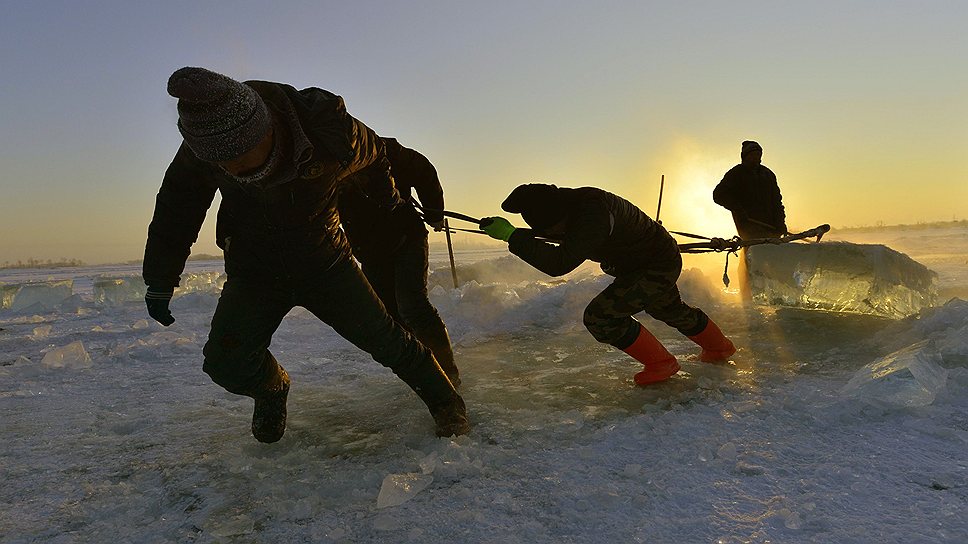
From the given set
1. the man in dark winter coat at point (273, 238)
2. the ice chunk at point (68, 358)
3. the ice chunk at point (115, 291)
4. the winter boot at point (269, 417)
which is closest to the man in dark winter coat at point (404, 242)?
the man in dark winter coat at point (273, 238)

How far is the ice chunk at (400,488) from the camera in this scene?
1846mm

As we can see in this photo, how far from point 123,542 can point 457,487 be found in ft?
3.47

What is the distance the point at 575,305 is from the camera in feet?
20.5

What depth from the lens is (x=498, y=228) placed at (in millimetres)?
3143

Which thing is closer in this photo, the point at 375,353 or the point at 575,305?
the point at 375,353

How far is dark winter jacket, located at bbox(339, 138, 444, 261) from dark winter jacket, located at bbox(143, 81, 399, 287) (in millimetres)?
811

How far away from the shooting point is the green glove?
3094mm

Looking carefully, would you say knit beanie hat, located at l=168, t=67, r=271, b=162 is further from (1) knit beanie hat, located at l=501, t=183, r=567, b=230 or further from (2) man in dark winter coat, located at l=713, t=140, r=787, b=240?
(2) man in dark winter coat, located at l=713, t=140, r=787, b=240

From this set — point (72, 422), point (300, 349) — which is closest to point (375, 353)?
point (72, 422)

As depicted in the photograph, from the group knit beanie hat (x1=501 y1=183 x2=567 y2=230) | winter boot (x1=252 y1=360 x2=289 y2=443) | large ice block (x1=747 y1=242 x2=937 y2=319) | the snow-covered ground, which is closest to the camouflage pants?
the snow-covered ground

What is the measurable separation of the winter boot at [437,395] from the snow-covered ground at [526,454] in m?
0.09

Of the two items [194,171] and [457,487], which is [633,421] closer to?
[457,487]

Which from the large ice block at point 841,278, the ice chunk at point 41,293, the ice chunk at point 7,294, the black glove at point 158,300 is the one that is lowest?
the ice chunk at point 7,294

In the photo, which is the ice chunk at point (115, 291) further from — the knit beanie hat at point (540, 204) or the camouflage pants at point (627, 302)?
the camouflage pants at point (627, 302)
